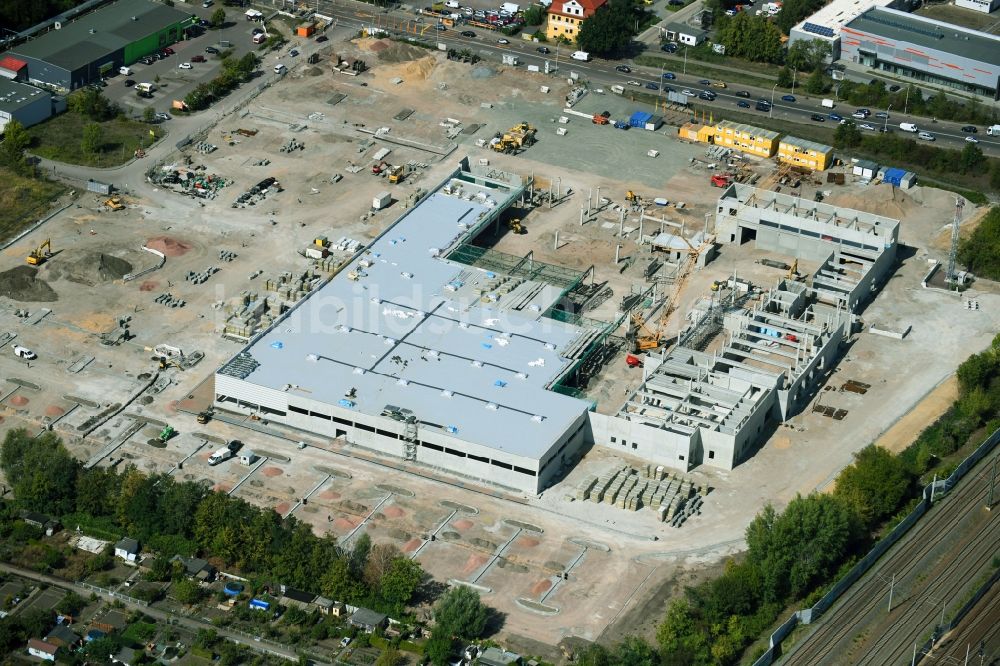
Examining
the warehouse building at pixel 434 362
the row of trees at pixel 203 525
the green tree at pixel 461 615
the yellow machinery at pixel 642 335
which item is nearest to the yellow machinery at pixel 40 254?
the warehouse building at pixel 434 362

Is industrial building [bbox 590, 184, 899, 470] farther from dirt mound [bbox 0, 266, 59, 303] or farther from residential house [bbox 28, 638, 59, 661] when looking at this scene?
dirt mound [bbox 0, 266, 59, 303]

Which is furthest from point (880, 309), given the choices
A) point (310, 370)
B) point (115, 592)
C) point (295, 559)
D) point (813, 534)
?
point (115, 592)

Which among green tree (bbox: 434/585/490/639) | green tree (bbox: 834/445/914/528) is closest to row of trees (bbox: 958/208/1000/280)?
green tree (bbox: 834/445/914/528)

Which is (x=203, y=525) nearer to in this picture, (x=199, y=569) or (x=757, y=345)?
(x=199, y=569)

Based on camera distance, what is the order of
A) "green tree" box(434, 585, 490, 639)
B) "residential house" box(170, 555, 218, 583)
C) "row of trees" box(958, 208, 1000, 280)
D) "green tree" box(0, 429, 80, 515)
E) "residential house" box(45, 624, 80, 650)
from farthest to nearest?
"row of trees" box(958, 208, 1000, 280)
"green tree" box(0, 429, 80, 515)
"residential house" box(170, 555, 218, 583)
"green tree" box(434, 585, 490, 639)
"residential house" box(45, 624, 80, 650)

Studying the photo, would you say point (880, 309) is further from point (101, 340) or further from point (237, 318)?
point (101, 340)

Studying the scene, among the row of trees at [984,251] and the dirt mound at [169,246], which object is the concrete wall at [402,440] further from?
the row of trees at [984,251]
